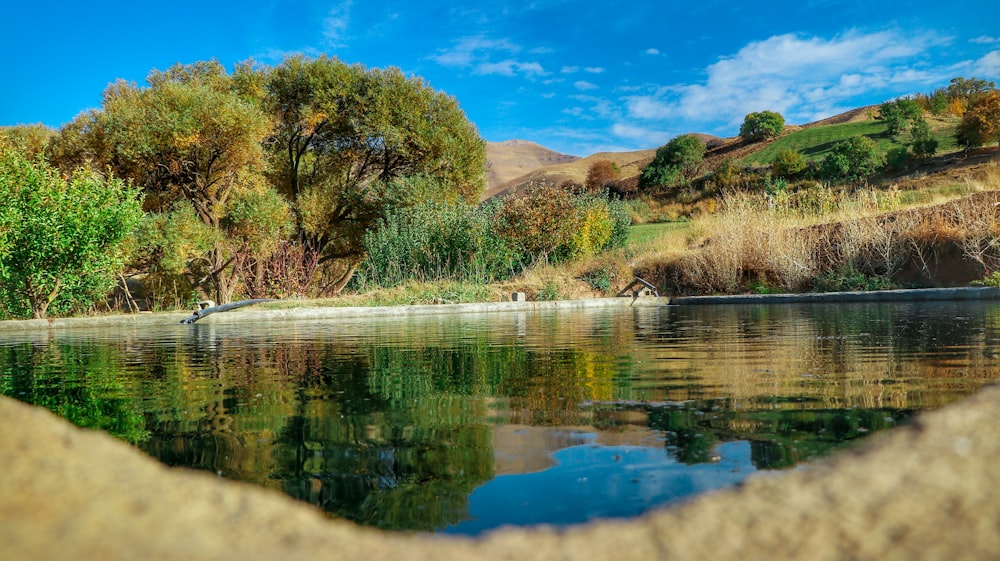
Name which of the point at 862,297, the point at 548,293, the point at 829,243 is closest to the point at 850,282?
the point at 829,243

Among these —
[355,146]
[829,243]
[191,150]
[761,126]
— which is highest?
[761,126]

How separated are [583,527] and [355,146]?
22114 mm

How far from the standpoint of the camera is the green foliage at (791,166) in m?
45.7

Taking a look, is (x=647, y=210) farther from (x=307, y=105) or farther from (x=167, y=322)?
(x=167, y=322)

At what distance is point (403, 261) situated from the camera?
16.9 m

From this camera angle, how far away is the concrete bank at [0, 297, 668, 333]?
11.5 m

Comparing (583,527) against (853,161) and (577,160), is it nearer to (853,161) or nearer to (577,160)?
(853,161)

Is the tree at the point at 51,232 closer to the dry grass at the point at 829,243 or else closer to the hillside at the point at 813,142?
the dry grass at the point at 829,243

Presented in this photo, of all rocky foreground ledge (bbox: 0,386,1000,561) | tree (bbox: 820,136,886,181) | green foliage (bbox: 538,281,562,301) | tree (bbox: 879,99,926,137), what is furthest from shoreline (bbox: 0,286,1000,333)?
tree (bbox: 879,99,926,137)

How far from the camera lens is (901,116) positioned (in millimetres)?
48656

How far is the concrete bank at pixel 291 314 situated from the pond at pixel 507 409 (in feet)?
17.0

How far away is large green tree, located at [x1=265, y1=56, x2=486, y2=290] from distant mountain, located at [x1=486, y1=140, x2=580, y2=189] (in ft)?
311

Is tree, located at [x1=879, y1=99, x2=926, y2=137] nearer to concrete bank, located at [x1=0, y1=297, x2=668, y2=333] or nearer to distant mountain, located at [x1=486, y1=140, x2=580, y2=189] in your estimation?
concrete bank, located at [x1=0, y1=297, x2=668, y2=333]

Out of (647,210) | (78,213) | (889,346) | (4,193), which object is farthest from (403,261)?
(647,210)
